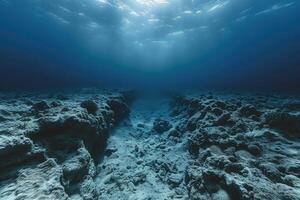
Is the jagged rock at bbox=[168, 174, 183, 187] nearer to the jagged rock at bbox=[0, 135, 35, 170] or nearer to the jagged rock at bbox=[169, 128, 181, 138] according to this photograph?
the jagged rock at bbox=[169, 128, 181, 138]

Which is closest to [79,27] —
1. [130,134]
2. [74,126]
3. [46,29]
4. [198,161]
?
[46,29]

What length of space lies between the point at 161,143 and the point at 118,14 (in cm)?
1802

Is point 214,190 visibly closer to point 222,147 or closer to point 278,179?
point 278,179

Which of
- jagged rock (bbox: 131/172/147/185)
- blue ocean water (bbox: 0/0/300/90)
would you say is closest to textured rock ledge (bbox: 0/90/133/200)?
jagged rock (bbox: 131/172/147/185)

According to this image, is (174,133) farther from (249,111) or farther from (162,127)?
(249,111)

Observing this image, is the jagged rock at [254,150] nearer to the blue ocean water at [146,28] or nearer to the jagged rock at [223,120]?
the jagged rock at [223,120]

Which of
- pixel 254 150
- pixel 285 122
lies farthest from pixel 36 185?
pixel 285 122

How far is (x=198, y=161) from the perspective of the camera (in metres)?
4.18

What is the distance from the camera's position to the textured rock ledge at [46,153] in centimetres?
250

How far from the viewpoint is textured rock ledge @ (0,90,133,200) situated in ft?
8.19

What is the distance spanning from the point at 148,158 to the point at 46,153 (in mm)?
2798

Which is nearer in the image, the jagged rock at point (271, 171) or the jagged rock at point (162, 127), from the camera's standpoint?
the jagged rock at point (271, 171)

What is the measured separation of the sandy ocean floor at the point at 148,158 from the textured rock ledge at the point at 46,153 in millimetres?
12

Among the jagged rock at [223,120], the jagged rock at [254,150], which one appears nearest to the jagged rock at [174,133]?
the jagged rock at [223,120]
